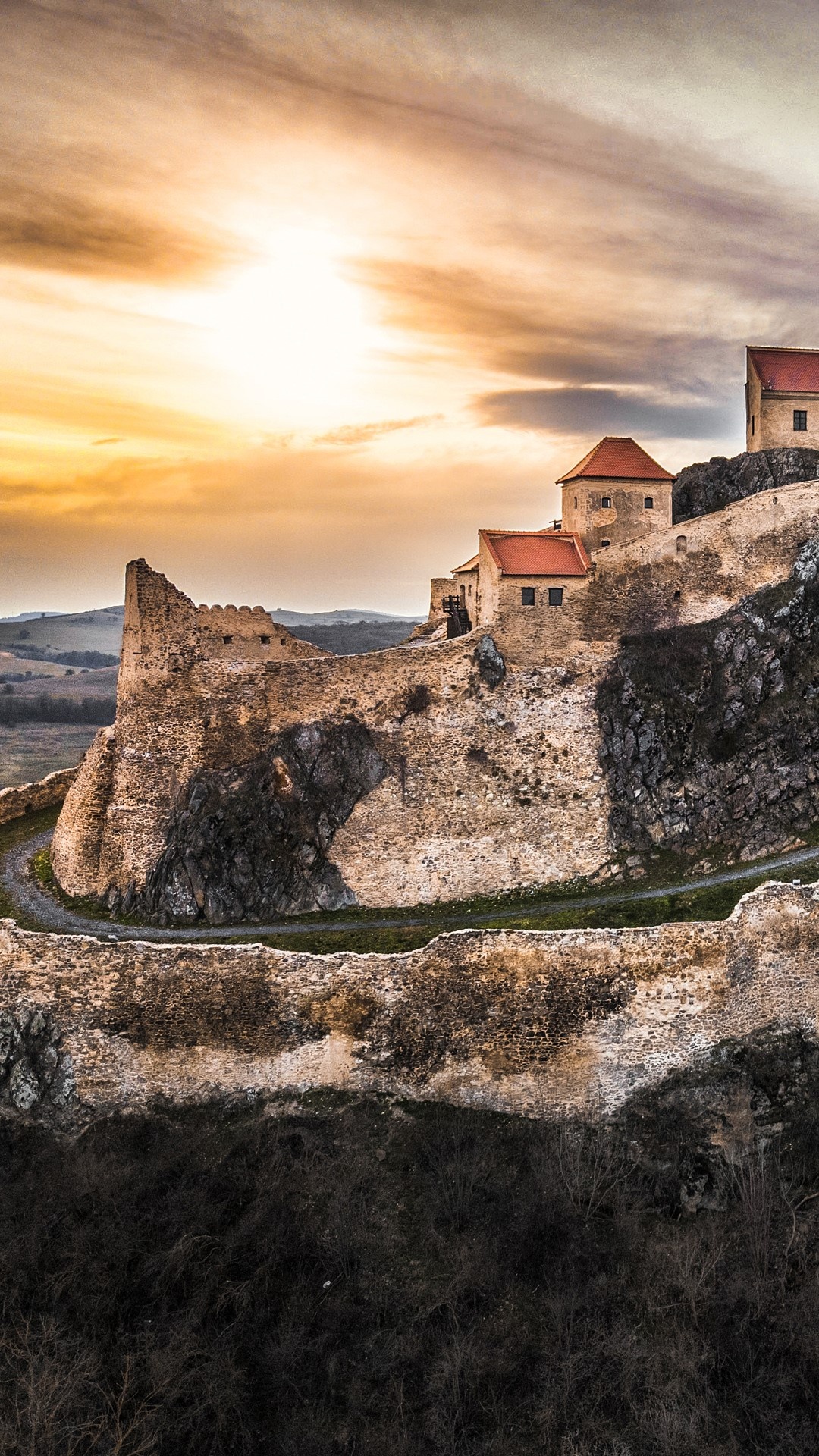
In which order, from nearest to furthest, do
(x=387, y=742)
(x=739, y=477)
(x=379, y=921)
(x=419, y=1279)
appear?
(x=419, y=1279) → (x=379, y=921) → (x=387, y=742) → (x=739, y=477)

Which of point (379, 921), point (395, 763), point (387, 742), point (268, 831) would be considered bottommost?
point (379, 921)

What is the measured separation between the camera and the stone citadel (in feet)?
99.2

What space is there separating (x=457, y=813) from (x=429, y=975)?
823cm

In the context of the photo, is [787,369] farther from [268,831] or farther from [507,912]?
[268,831]

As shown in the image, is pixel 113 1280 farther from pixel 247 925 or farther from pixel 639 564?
pixel 639 564

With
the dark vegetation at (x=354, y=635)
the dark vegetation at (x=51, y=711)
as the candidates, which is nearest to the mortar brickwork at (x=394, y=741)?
the dark vegetation at (x=354, y=635)

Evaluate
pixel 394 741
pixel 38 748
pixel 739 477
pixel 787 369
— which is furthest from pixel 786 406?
pixel 38 748

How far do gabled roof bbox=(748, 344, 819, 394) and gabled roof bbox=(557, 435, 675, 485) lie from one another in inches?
260

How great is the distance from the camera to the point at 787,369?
40.9 m

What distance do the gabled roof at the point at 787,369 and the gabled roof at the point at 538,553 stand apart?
11839 millimetres

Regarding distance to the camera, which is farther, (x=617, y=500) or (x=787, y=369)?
(x=787, y=369)

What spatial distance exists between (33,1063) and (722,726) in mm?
21807

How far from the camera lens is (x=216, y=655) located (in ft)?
105

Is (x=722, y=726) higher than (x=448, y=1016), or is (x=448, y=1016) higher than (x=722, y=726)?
(x=722, y=726)
